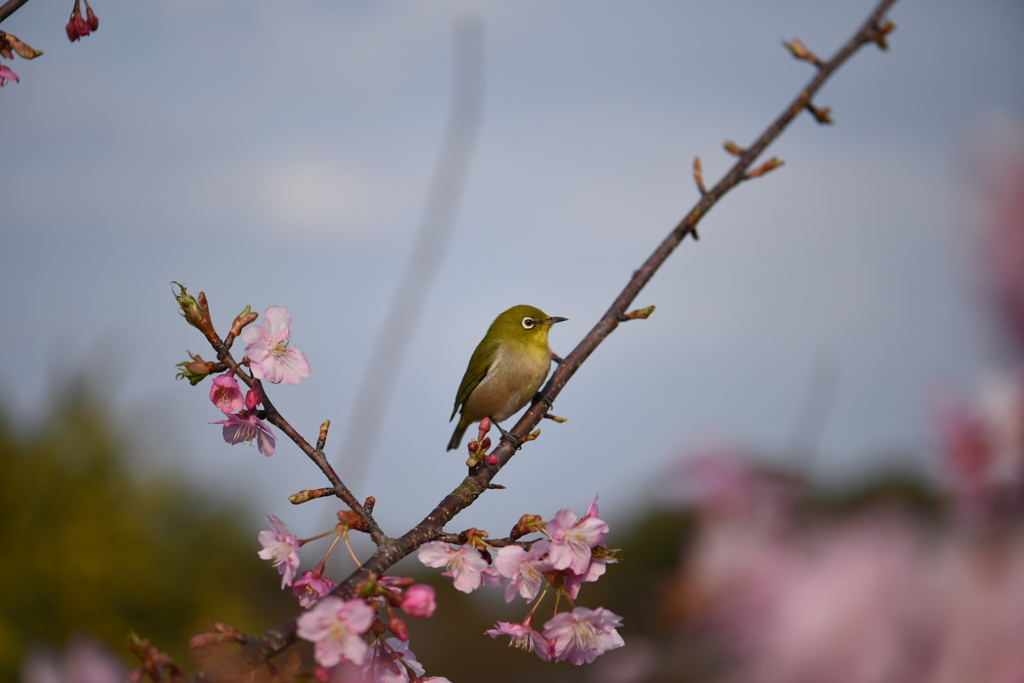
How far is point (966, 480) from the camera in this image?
0.96 meters

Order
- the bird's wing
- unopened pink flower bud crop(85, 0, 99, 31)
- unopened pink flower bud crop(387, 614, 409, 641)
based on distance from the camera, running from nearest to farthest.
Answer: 1. unopened pink flower bud crop(387, 614, 409, 641)
2. unopened pink flower bud crop(85, 0, 99, 31)
3. the bird's wing

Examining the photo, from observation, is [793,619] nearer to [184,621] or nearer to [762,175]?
[762,175]

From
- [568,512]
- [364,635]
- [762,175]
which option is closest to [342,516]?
[364,635]

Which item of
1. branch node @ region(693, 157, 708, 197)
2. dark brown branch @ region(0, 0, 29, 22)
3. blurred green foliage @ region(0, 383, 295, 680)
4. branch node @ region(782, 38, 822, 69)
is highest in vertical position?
branch node @ region(782, 38, 822, 69)

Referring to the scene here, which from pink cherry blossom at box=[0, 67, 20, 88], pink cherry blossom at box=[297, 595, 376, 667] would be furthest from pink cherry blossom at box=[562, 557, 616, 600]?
pink cherry blossom at box=[0, 67, 20, 88]

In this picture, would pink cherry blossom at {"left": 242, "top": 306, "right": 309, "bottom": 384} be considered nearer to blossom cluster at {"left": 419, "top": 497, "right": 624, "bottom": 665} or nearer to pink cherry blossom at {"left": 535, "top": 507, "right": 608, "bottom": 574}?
blossom cluster at {"left": 419, "top": 497, "right": 624, "bottom": 665}

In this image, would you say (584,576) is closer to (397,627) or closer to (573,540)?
(573,540)

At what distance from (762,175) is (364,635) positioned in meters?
1.77

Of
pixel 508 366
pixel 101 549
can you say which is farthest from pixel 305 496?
pixel 101 549

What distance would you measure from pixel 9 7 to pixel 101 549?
7.91 metres

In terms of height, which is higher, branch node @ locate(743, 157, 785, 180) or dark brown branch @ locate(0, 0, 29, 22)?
branch node @ locate(743, 157, 785, 180)

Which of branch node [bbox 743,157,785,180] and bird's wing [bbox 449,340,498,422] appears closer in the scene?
branch node [bbox 743,157,785,180]

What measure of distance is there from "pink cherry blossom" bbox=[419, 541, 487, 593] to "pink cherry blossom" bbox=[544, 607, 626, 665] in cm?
25

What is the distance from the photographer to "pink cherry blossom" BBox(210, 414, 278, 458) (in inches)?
68.7
